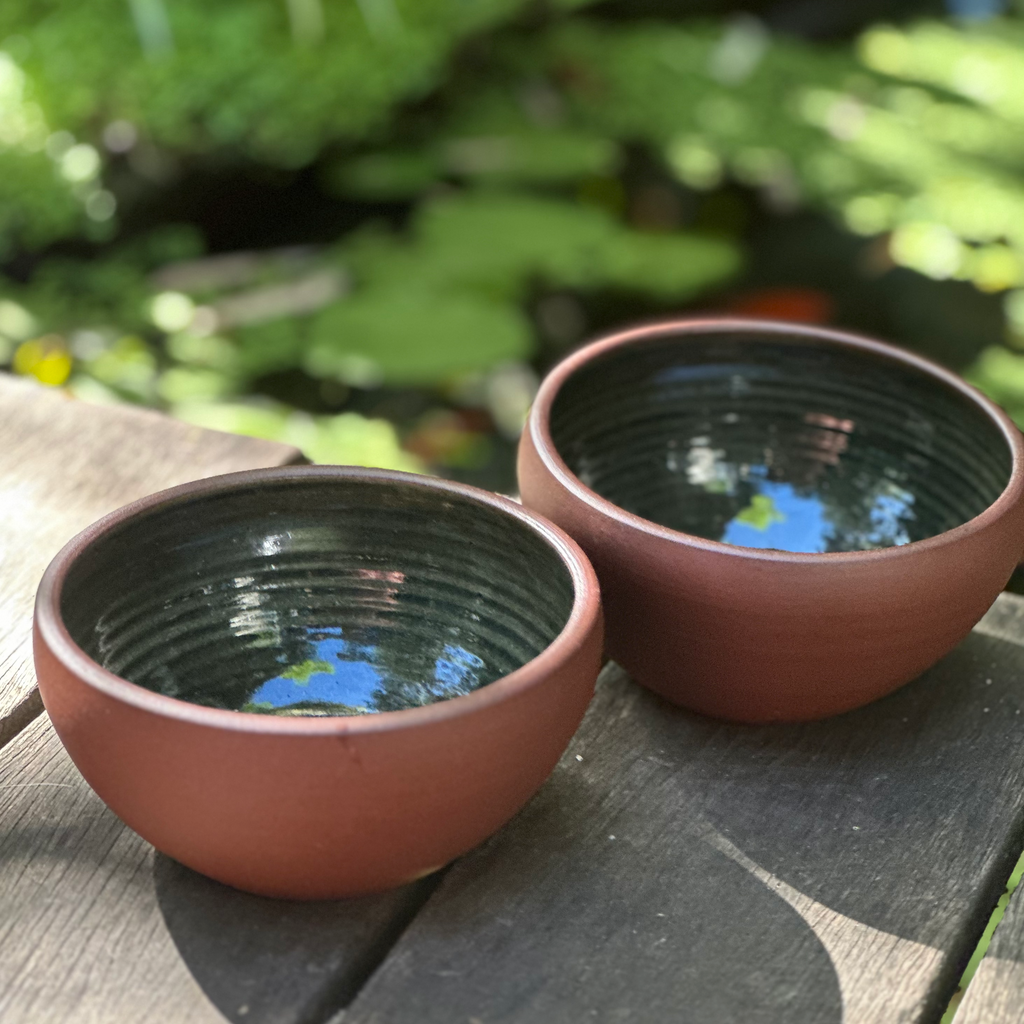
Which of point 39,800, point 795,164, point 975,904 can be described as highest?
point 39,800

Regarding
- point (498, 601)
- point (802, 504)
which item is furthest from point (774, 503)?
point (498, 601)

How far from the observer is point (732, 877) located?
0.64 meters

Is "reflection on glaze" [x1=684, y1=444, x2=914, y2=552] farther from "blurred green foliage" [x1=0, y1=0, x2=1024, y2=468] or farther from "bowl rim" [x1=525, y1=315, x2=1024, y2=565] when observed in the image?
"blurred green foliage" [x1=0, y1=0, x2=1024, y2=468]

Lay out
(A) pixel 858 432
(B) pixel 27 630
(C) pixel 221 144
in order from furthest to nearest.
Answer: (C) pixel 221 144, (A) pixel 858 432, (B) pixel 27 630

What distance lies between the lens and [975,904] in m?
0.63

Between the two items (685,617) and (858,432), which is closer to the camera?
(685,617)

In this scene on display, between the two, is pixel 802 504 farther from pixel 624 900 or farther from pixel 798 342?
pixel 624 900

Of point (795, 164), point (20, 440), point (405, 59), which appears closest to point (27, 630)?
point (20, 440)

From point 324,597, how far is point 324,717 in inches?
7.4

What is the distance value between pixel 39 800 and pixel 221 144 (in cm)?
202

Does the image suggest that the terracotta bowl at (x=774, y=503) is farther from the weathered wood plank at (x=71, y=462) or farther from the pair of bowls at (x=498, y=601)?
the weathered wood plank at (x=71, y=462)

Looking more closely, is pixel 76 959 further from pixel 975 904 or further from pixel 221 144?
pixel 221 144

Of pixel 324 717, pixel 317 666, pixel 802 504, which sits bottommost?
pixel 802 504

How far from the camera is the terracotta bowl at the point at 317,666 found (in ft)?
1.75
